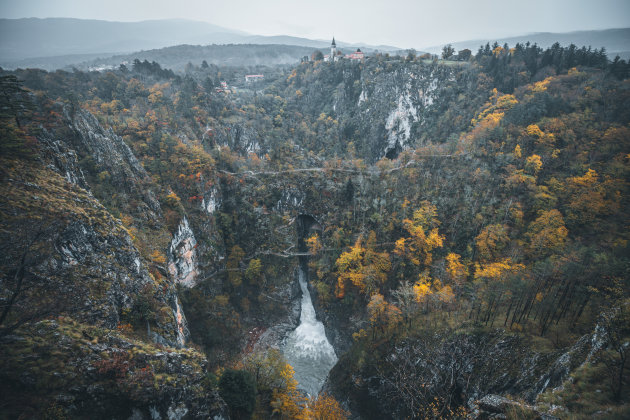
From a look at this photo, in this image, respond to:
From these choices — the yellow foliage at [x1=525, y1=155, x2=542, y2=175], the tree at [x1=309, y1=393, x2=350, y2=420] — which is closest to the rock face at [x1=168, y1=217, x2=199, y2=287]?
the tree at [x1=309, y1=393, x2=350, y2=420]

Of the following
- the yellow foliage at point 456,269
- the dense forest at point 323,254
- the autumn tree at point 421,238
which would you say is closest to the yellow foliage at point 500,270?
the dense forest at point 323,254

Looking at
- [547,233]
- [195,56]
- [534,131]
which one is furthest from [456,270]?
[195,56]

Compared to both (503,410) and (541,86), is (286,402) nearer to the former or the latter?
(503,410)

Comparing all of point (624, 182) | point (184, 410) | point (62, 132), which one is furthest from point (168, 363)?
point (624, 182)

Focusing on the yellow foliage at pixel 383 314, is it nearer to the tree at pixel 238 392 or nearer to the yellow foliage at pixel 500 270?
the yellow foliage at pixel 500 270

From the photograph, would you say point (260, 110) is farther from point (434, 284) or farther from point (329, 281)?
point (434, 284)
